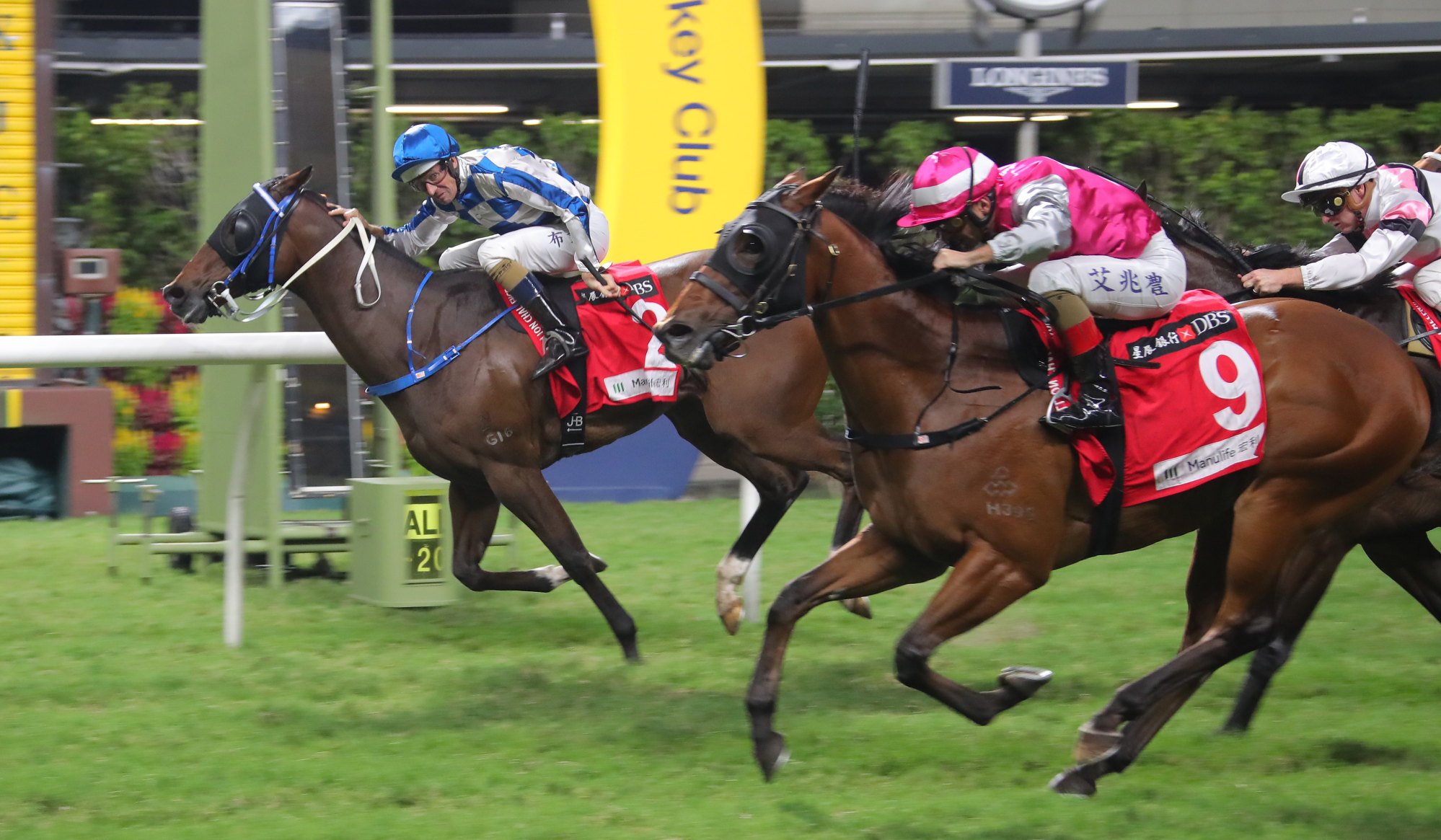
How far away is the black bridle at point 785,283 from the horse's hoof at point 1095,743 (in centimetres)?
91

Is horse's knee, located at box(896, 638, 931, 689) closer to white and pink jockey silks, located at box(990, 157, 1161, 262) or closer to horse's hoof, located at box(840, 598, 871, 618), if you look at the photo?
white and pink jockey silks, located at box(990, 157, 1161, 262)

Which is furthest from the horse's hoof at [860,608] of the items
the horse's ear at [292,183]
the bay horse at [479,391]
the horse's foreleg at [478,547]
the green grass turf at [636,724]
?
the horse's ear at [292,183]

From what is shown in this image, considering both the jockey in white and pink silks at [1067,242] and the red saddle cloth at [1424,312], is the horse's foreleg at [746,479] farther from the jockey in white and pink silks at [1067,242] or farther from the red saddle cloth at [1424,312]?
the red saddle cloth at [1424,312]

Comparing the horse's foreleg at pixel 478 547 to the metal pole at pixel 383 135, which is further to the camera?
the metal pole at pixel 383 135

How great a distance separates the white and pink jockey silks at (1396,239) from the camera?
4.77 m

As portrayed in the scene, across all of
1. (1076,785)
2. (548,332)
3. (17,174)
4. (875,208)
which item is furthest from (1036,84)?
(17,174)

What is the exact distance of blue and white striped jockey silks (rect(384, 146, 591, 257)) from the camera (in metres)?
6.09

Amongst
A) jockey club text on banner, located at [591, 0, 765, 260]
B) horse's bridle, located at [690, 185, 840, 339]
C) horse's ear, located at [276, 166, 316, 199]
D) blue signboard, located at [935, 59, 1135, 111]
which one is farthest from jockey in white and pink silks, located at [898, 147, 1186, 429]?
blue signboard, located at [935, 59, 1135, 111]

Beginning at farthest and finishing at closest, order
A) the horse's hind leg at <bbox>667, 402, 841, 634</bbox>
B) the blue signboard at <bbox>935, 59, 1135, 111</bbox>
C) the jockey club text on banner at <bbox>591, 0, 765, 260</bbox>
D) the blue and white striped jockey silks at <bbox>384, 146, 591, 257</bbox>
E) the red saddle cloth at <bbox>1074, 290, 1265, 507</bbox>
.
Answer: the blue signboard at <bbox>935, 59, 1135, 111</bbox> < the jockey club text on banner at <bbox>591, 0, 765, 260</bbox> < the horse's hind leg at <bbox>667, 402, 841, 634</bbox> < the blue and white striped jockey silks at <bbox>384, 146, 591, 257</bbox> < the red saddle cloth at <bbox>1074, 290, 1265, 507</bbox>

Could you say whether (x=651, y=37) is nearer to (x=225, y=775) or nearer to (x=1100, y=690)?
(x=1100, y=690)

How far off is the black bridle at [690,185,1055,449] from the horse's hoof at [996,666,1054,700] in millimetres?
691

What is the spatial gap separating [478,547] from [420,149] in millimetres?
1569

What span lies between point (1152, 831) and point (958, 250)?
5.37 ft

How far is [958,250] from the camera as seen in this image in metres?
4.39
